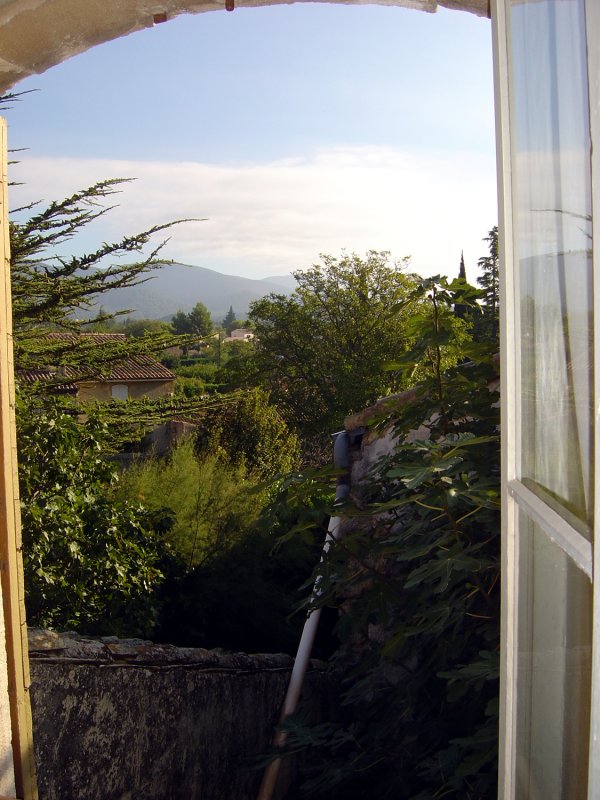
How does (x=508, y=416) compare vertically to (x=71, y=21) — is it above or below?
below

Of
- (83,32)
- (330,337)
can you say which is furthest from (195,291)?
(83,32)

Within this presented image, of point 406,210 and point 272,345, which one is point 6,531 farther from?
point 406,210

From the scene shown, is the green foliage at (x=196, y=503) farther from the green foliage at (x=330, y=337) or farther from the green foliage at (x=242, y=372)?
the green foliage at (x=242, y=372)

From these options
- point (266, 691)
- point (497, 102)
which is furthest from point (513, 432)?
point (266, 691)

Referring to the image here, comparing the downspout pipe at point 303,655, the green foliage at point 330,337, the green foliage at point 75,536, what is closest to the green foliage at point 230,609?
the green foliage at point 75,536

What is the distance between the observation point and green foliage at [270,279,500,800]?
1590 mm

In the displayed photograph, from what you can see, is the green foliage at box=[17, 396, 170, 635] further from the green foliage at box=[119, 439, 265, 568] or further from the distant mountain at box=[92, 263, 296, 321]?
the distant mountain at box=[92, 263, 296, 321]

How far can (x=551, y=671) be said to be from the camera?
0.74 metres

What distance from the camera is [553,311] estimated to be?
72 cm

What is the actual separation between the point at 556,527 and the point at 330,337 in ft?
60.9

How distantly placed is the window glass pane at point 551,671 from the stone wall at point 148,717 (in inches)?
58.1

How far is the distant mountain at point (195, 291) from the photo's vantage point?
11780 cm

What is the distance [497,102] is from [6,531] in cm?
106

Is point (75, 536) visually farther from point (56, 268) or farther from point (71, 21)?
point (56, 268)
